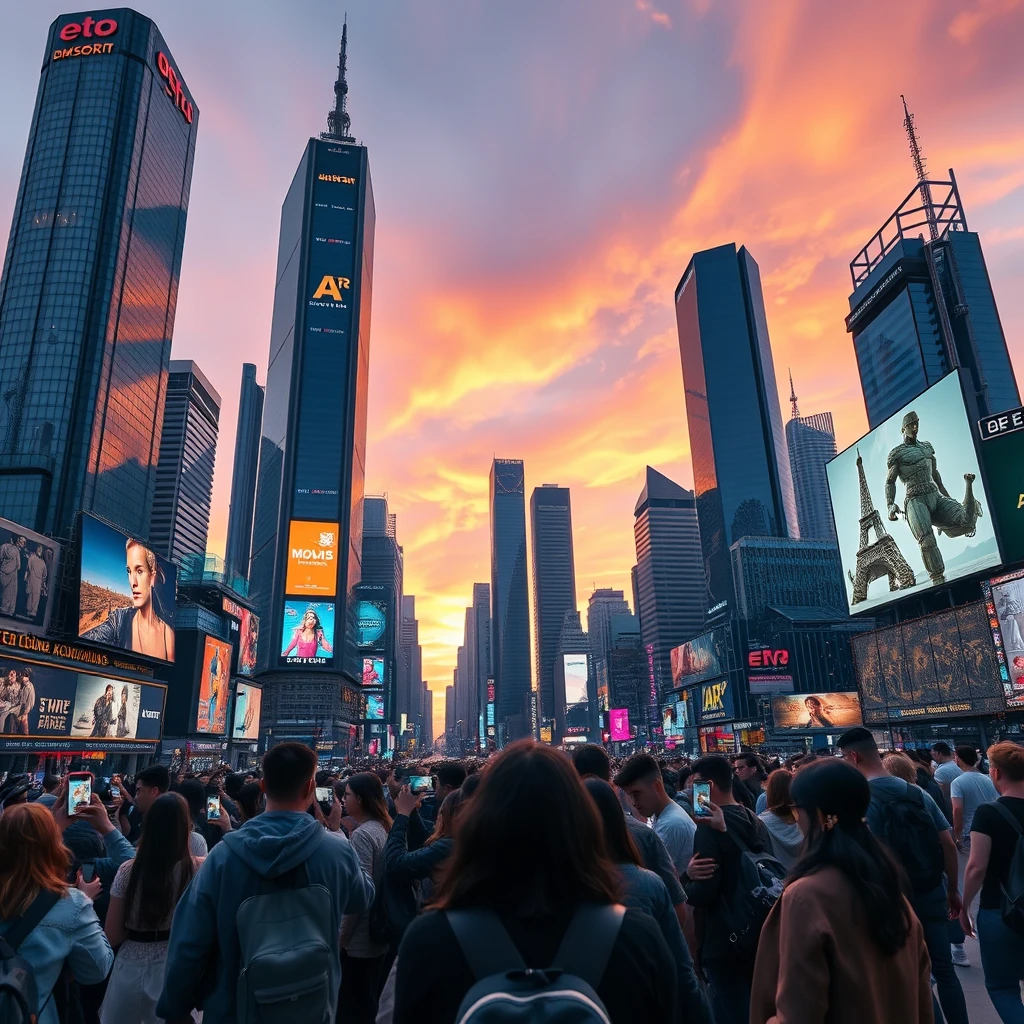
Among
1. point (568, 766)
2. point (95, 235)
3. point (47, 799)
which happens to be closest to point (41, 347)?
point (95, 235)

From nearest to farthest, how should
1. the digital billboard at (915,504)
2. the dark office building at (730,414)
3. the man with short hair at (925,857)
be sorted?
1. the man with short hair at (925,857)
2. the digital billboard at (915,504)
3. the dark office building at (730,414)

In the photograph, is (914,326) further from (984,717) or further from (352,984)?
(352,984)

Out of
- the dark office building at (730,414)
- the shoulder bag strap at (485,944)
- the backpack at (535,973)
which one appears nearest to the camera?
the backpack at (535,973)

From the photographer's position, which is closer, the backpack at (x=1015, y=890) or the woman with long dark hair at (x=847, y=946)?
the woman with long dark hair at (x=847, y=946)

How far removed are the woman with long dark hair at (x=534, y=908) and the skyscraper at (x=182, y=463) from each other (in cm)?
16854

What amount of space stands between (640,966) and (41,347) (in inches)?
4409

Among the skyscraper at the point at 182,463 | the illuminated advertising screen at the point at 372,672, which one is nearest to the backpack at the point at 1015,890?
the skyscraper at the point at 182,463

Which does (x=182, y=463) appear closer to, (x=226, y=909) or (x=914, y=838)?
(x=226, y=909)

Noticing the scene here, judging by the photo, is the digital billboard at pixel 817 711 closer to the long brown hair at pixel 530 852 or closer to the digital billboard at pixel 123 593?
the digital billboard at pixel 123 593

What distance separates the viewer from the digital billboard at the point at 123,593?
5456cm

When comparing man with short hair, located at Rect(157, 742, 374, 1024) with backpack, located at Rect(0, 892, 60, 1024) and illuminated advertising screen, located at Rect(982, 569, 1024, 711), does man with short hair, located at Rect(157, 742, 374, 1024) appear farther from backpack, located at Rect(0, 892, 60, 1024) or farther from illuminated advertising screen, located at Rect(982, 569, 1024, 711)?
illuminated advertising screen, located at Rect(982, 569, 1024, 711)

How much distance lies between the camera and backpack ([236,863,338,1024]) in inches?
122

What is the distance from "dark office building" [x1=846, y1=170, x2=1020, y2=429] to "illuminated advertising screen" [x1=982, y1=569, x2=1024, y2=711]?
241ft

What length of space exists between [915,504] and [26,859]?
5866 centimetres
